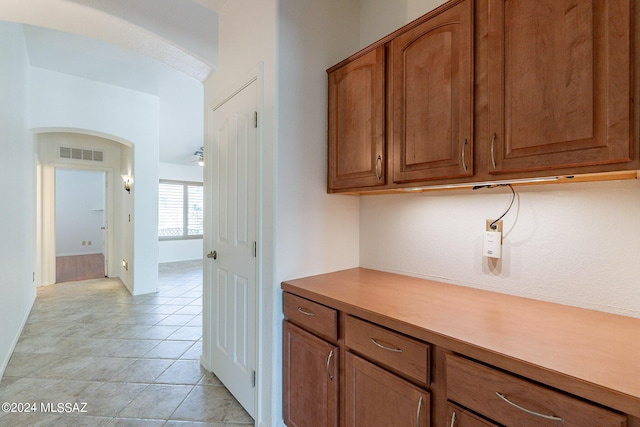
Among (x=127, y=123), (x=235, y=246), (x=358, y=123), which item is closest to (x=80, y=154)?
(x=127, y=123)

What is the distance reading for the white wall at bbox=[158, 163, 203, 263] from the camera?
7039 mm

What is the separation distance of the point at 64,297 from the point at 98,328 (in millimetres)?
1697

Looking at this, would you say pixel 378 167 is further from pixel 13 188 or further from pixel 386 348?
pixel 13 188

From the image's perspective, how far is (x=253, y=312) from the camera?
175cm

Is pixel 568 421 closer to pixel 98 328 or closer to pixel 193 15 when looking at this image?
pixel 193 15

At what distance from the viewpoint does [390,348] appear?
1068 mm

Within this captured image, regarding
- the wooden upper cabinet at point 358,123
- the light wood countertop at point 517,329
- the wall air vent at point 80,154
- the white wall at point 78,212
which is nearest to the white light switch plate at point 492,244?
the light wood countertop at point 517,329

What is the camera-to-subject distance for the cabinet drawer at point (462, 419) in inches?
32.6

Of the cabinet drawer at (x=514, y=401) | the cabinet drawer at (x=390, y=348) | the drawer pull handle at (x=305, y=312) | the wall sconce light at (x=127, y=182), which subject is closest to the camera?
the cabinet drawer at (x=514, y=401)

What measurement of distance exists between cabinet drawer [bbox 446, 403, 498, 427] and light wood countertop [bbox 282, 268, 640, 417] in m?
0.18

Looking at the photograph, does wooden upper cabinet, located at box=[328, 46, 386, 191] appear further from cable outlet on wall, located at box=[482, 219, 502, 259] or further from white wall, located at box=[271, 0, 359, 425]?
cable outlet on wall, located at box=[482, 219, 502, 259]

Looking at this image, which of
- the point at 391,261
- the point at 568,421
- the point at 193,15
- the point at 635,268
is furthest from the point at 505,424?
the point at 193,15

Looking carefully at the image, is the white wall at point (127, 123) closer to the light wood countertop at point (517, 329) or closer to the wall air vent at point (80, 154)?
the wall air vent at point (80, 154)

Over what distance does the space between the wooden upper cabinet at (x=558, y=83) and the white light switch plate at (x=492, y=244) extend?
422 mm
